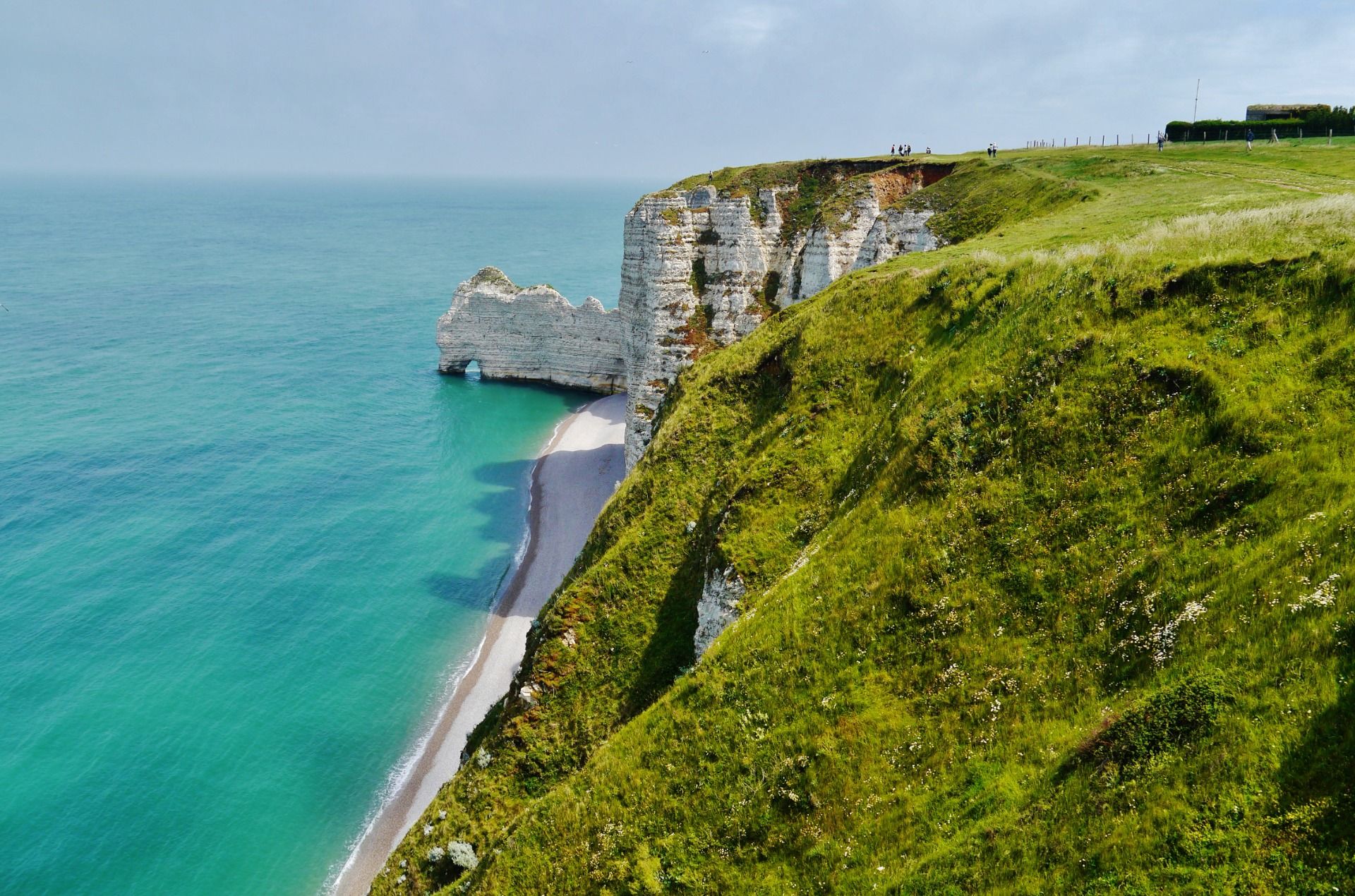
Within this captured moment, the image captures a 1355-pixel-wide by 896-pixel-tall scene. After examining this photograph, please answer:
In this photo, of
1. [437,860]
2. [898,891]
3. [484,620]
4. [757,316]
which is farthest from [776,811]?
[757,316]

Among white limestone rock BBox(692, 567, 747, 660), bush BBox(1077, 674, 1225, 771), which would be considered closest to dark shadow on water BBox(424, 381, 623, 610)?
white limestone rock BBox(692, 567, 747, 660)

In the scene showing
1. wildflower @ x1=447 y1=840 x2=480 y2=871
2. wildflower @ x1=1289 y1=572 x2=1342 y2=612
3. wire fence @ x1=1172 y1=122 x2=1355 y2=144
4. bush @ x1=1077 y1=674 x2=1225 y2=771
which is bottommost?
wildflower @ x1=447 y1=840 x2=480 y2=871

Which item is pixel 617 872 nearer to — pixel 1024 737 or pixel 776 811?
pixel 776 811

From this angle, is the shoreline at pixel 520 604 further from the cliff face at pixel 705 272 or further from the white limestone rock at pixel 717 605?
the white limestone rock at pixel 717 605

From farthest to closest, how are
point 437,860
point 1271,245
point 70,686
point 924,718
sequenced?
point 70,686, point 437,860, point 1271,245, point 924,718

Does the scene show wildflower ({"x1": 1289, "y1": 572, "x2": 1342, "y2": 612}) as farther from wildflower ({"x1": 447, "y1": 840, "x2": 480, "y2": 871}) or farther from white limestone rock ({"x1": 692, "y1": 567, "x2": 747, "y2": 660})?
wildflower ({"x1": 447, "y1": 840, "x2": 480, "y2": 871})

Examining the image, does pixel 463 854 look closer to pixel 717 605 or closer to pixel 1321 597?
pixel 717 605
